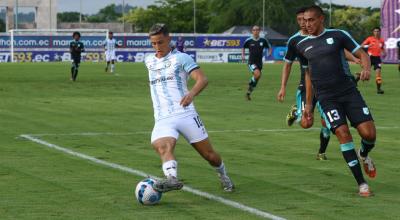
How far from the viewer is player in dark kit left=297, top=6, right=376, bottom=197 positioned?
36.8ft

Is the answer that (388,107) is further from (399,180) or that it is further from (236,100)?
(399,180)

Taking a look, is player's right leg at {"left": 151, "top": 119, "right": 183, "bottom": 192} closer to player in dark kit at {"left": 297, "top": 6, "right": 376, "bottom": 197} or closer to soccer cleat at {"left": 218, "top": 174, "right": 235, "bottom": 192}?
soccer cleat at {"left": 218, "top": 174, "right": 235, "bottom": 192}

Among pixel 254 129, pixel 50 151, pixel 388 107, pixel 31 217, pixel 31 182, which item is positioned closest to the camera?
pixel 31 217

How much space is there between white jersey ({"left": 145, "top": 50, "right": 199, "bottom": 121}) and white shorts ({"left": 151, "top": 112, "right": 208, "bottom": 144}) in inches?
2.3

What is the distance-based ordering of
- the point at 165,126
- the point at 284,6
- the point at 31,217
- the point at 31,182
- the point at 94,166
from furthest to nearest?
the point at 284,6 → the point at 94,166 → the point at 31,182 → the point at 165,126 → the point at 31,217

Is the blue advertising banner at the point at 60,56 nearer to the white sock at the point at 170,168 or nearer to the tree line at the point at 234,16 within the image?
the tree line at the point at 234,16

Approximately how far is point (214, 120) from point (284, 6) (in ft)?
311

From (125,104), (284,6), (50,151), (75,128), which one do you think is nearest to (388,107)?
(125,104)

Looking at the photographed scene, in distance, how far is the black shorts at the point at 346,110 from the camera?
11227 mm

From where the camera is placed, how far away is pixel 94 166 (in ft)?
45.7

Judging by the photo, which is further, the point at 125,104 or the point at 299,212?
the point at 125,104

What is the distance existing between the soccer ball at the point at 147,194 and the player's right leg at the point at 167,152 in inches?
4.1

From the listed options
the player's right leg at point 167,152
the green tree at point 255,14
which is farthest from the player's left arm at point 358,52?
the green tree at point 255,14

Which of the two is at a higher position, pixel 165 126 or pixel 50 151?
pixel 165 126
